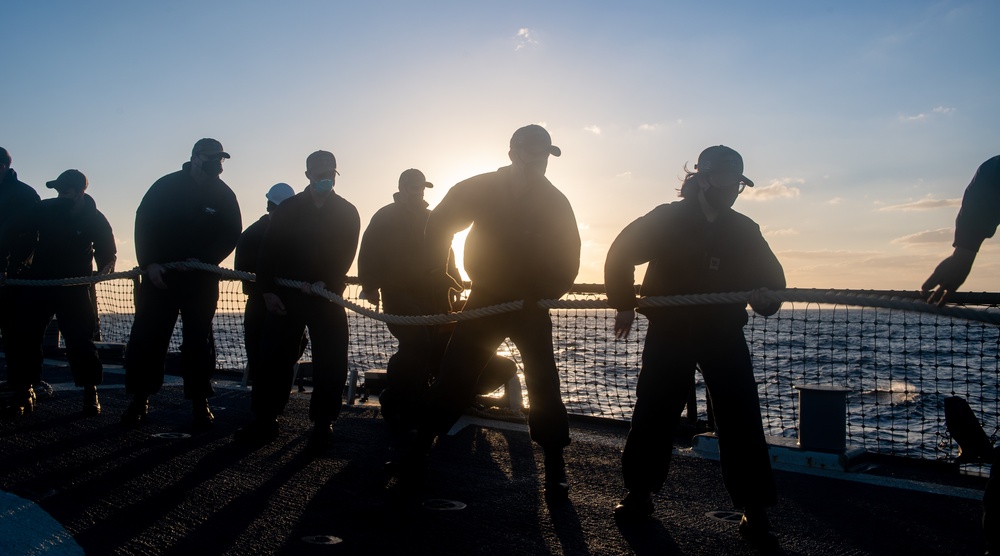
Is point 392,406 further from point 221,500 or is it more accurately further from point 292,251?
point 221,500

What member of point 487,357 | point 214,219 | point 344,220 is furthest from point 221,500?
point 214,219

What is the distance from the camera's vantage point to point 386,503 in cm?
352

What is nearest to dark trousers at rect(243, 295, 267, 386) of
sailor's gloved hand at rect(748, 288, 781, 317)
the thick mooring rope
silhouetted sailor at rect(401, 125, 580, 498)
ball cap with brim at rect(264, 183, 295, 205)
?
ball cap with brim at rect(264, 183, 295, 205)

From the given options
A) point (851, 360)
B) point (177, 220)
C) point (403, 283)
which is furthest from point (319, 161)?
point (851, 360)

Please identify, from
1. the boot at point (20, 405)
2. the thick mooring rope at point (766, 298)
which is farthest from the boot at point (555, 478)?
the boot at point (20, 405)

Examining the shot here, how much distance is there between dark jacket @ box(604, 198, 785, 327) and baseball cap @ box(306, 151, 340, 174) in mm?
2333

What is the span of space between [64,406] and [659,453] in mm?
4860

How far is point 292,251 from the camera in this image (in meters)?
Answer: 4.97

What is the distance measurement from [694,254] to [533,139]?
968 mm

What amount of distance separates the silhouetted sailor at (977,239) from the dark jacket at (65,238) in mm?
5774

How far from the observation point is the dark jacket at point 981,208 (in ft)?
8.33

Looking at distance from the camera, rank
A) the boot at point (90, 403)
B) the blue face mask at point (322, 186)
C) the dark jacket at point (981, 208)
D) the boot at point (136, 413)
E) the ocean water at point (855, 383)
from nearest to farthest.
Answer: the dark jacket at point (981, 208) < the blue face mask at point (322, 186) < the boot at point (136, 413) < the boot at point (90, 403) < the ocean water at point (855, 383)

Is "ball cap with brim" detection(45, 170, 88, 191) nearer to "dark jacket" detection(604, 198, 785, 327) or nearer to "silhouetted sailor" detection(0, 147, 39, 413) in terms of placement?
"silhouetted sailor" detection(0, 147, 39, 413)

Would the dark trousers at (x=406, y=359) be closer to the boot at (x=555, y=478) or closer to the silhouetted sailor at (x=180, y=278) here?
the silhouetted sailor at (x=180, y=278)
